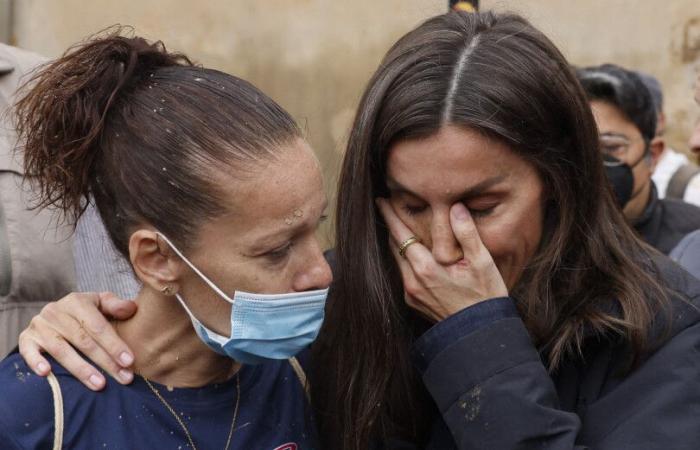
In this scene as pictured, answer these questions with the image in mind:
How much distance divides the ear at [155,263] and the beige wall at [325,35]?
4.37m

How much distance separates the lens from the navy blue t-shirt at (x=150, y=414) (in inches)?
87.4

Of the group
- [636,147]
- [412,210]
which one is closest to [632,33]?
[636,147]

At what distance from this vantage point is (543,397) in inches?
89.6

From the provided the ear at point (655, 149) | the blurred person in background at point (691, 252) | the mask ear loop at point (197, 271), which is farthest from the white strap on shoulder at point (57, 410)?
A: the ear at point (655, 149)

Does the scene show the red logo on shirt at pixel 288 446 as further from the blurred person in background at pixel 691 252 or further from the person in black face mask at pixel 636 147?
the person in black face mask at pixel 636 147

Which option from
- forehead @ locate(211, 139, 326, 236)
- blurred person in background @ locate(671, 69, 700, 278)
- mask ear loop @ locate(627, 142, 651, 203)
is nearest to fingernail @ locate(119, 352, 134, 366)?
forehead @ locate(211, 139, 326, 236)

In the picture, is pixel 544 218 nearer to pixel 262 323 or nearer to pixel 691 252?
pixel 262 323

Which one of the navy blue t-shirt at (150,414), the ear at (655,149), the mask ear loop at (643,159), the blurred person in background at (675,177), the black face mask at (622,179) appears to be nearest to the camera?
the navy blue t-shirt at (150,414)

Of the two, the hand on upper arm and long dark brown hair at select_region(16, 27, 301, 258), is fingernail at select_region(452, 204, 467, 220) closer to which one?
long dark brown hair at select_region(16, 27, 301, 258)

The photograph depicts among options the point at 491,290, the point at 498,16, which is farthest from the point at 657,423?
the point at 498,16

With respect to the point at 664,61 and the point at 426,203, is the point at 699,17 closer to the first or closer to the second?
the point at 664,61

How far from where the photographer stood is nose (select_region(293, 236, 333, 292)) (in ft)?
8.01

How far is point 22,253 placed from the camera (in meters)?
3.09

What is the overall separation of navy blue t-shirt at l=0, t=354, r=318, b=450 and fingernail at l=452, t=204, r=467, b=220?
597mm
